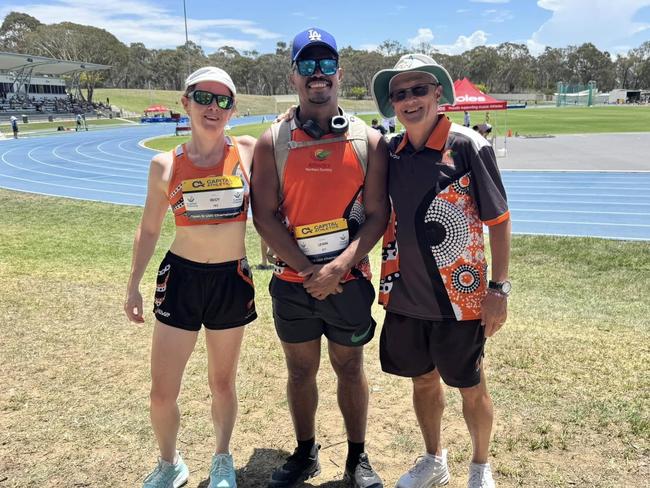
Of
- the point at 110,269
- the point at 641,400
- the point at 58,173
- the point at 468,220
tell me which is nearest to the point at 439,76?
the point at 468,220

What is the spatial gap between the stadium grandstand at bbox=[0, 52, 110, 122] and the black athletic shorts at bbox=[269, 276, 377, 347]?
170 ft

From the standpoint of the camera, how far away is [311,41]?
2555mm

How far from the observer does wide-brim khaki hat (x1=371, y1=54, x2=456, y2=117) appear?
2.52m

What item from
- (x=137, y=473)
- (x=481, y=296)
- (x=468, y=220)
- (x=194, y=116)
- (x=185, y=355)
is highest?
(x=194, y=116)

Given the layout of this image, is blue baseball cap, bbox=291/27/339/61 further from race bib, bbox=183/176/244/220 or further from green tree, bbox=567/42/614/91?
green tree, bbox=567/42/614/91

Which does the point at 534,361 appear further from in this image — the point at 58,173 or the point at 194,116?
the point at 58,173

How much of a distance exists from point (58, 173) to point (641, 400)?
18159 millimetres

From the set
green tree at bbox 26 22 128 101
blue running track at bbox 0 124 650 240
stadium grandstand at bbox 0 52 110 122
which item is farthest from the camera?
green tree at bbox 26 22 128 101

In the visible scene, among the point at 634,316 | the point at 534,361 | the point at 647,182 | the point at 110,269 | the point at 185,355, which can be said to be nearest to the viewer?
the point at 185,355

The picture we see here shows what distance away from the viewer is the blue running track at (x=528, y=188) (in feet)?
Result: 32.1

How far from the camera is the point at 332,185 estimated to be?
8.48 feet

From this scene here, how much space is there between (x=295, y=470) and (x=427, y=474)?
0.70m

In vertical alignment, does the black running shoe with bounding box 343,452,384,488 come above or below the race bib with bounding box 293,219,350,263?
below

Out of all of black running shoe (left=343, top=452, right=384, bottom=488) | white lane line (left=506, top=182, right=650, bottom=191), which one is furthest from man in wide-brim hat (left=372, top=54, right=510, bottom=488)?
white lane line (left=506, top=182, right=650, bottom=191)
